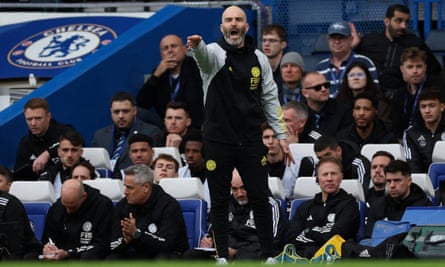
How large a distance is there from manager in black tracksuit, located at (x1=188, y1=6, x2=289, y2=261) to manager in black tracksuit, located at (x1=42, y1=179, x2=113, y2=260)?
105 inches

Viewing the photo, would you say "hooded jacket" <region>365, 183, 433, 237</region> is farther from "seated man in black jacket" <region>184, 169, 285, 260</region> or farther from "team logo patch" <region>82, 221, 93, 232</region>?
"team logo patch" <region>82, 221, 93, 232</region>

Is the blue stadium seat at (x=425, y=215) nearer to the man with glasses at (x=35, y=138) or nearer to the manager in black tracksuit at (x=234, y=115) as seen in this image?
the manager in black tracksuit at (x=234, y=115)

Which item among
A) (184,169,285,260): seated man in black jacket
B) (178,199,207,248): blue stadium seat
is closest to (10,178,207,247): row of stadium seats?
(178,199,207,248): blue stadium seat

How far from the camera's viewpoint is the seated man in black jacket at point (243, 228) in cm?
1310

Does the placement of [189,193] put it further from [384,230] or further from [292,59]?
[292,59]

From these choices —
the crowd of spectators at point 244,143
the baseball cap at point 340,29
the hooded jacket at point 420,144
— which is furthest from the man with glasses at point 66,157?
the hooded jacket at point 420,144

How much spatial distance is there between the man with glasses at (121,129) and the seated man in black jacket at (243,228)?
2.42 m

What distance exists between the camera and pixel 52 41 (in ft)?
60.5

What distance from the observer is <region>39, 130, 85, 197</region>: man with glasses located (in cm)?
1493

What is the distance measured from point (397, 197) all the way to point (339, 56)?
334 cm

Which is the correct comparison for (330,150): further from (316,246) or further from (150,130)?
(150,130)

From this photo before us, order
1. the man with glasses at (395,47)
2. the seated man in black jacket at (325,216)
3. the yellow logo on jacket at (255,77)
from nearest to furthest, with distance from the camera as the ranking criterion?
the yellow logo on jacket at (255,77), the seated man in black jacket at (325,216), the man with glasses at (395,47)

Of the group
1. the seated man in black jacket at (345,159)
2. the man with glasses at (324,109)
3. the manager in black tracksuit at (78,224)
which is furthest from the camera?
the man with glasses at (324,109)

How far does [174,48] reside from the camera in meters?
16.4
